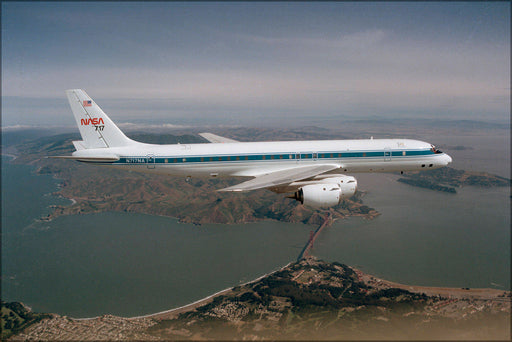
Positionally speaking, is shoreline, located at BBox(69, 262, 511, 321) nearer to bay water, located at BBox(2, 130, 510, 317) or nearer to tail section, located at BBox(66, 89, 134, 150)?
bay water, located at BBox(2, 130, 510, 317)

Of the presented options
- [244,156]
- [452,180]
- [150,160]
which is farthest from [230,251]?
[452,180]

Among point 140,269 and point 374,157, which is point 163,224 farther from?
point 374,157

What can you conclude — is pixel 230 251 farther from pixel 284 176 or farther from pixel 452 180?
pixel 452 180

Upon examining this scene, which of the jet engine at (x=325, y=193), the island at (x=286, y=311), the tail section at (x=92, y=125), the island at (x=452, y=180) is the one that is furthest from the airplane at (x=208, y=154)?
the island at (x=452, y=180)

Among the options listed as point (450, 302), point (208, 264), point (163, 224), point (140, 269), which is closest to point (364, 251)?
point (450, 302)

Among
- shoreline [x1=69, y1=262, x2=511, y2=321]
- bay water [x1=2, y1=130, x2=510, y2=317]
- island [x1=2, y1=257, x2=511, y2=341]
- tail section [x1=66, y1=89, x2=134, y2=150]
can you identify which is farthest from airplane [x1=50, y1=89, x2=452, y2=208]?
bay water [x1=2, y1=130, x2=510, y2=317]
